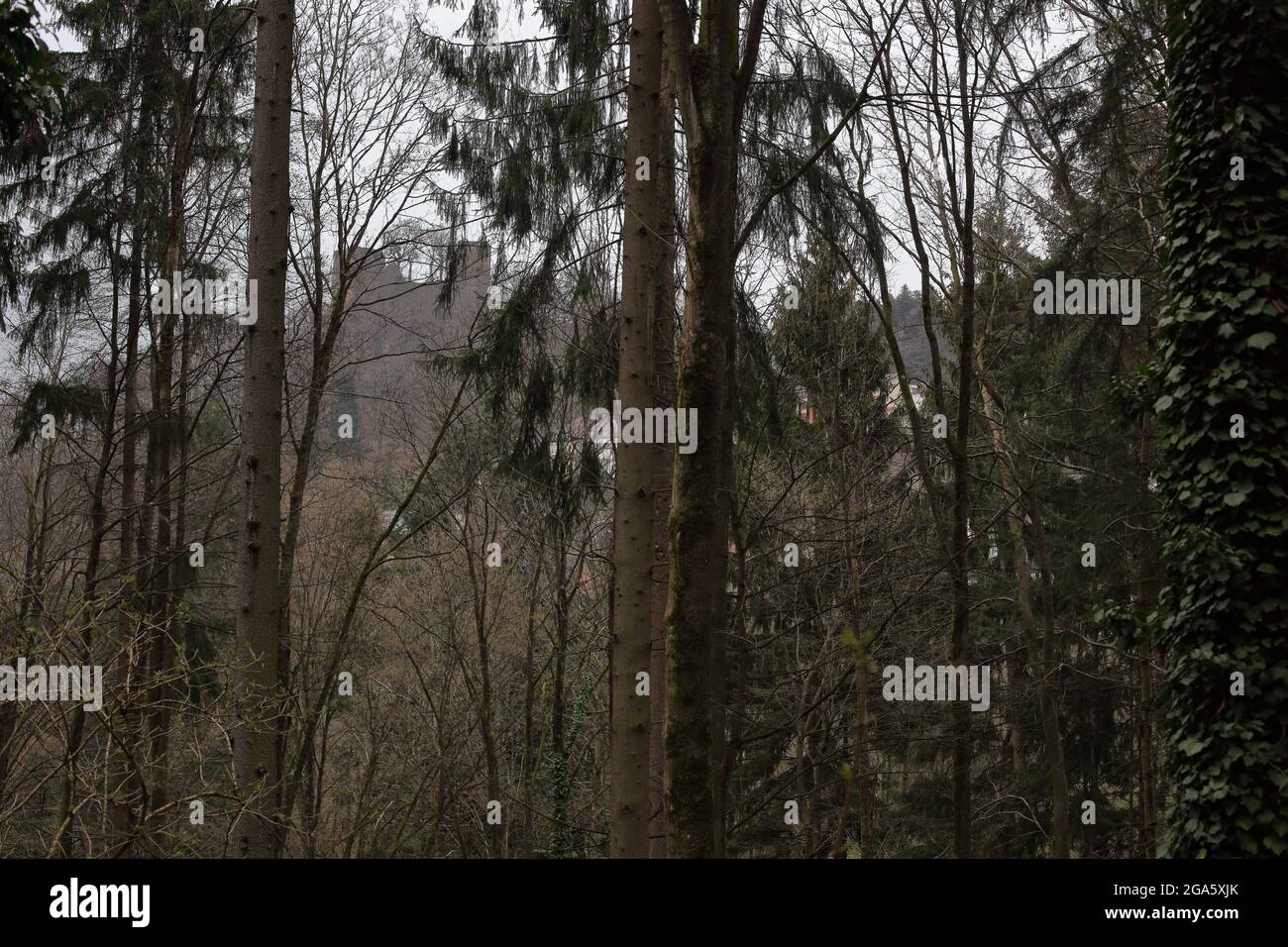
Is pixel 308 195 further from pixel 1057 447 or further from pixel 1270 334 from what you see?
pixel 1057 447

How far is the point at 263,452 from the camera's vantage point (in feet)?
18.5

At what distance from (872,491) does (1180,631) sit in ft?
17.0

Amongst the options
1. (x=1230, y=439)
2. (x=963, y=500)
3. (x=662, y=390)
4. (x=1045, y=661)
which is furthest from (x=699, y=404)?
(x=1045, y=661)

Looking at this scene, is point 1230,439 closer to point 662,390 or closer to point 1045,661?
point 662,390

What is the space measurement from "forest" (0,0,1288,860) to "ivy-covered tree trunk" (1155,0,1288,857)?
3 cm

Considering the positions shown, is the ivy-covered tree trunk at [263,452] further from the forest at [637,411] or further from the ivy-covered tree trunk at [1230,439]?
the ivy-covered tree trunk at [1230,439]

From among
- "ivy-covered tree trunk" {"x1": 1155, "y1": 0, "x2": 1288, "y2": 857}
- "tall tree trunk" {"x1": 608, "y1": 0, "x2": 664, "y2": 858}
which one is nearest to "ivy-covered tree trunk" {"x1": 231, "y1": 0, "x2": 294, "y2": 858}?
"tall tree trunk" {"x1": 608, "y1": 0, "x2": 664, "y2": 858}

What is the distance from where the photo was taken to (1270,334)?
21.9 feet

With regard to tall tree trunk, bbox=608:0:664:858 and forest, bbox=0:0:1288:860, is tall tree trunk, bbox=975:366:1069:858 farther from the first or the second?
tall tree trunk, bbox=608:0:664:858

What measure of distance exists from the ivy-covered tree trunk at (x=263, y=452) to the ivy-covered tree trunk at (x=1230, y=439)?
5731 millimetres

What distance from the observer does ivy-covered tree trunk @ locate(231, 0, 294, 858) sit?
5.54 meters

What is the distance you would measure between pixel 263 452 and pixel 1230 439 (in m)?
6.01

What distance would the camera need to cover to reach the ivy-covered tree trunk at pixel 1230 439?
6562mm

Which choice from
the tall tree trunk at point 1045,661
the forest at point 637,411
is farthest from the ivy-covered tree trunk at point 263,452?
the tall tree trunk at point 1045,661
